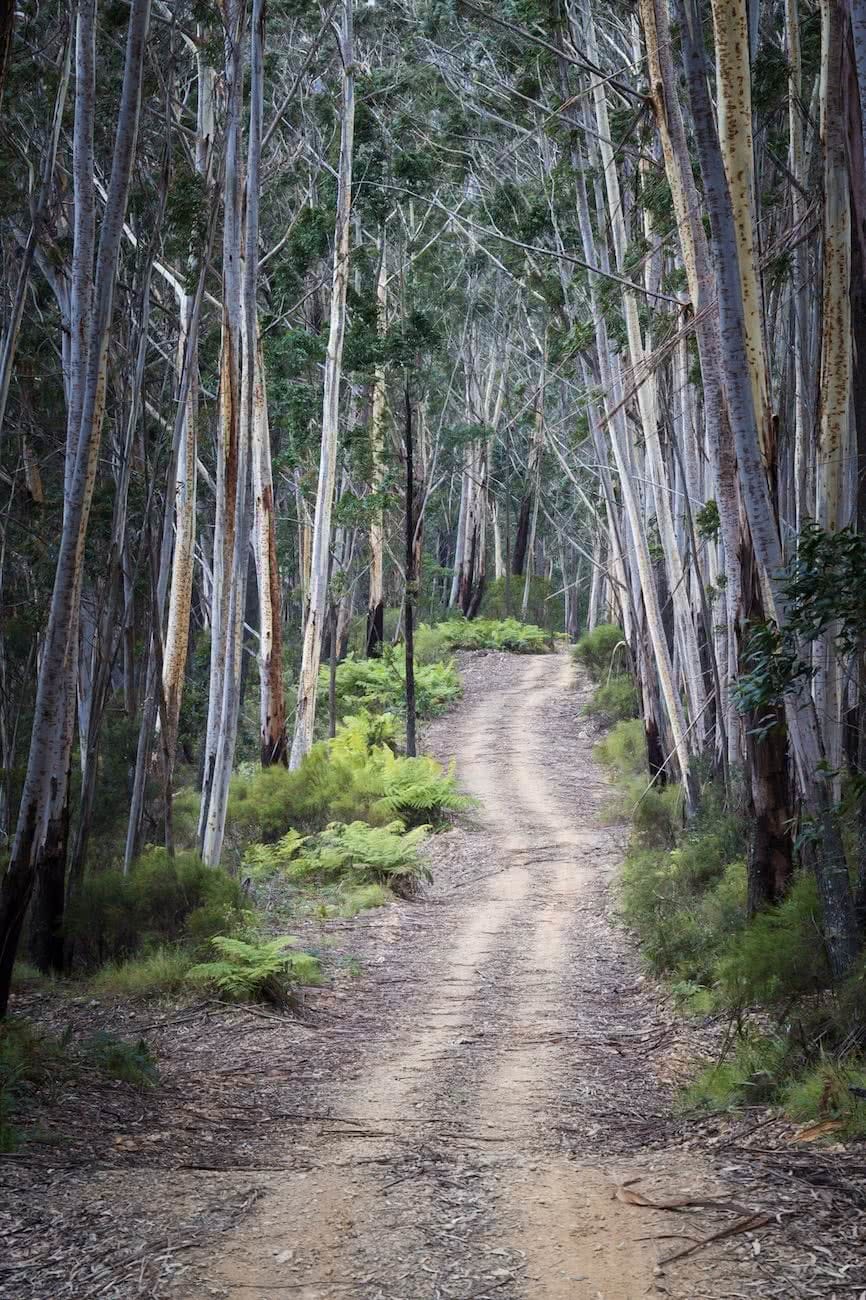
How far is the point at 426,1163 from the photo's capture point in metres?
5.12

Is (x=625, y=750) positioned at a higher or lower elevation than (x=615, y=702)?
lower

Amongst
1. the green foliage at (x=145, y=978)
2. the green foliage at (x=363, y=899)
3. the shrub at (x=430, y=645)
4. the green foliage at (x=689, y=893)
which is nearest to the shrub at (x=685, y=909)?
the green foliage at (x=689, y=893)

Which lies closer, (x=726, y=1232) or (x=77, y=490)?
(x=726, y=1232)

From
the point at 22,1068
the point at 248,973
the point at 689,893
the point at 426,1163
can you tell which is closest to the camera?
the point at 426,1163

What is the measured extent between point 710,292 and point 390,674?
18.6 m

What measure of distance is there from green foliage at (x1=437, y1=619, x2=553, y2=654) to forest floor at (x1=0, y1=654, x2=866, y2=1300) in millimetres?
22761

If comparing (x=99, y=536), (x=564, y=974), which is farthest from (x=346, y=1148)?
(x=99, y=536)

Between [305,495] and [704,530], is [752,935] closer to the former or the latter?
[704,530]

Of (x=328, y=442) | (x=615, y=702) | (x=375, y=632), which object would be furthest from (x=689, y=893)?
(x=375, y=632)

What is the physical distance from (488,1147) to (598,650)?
80.2 ft

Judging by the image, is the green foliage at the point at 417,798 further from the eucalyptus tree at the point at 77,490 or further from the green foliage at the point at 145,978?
the eucalyptus tree at the point at 77,490

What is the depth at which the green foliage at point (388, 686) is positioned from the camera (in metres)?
26.2

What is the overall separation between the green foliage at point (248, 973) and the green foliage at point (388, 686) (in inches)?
647

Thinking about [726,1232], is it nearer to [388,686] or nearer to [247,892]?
[247,892]
